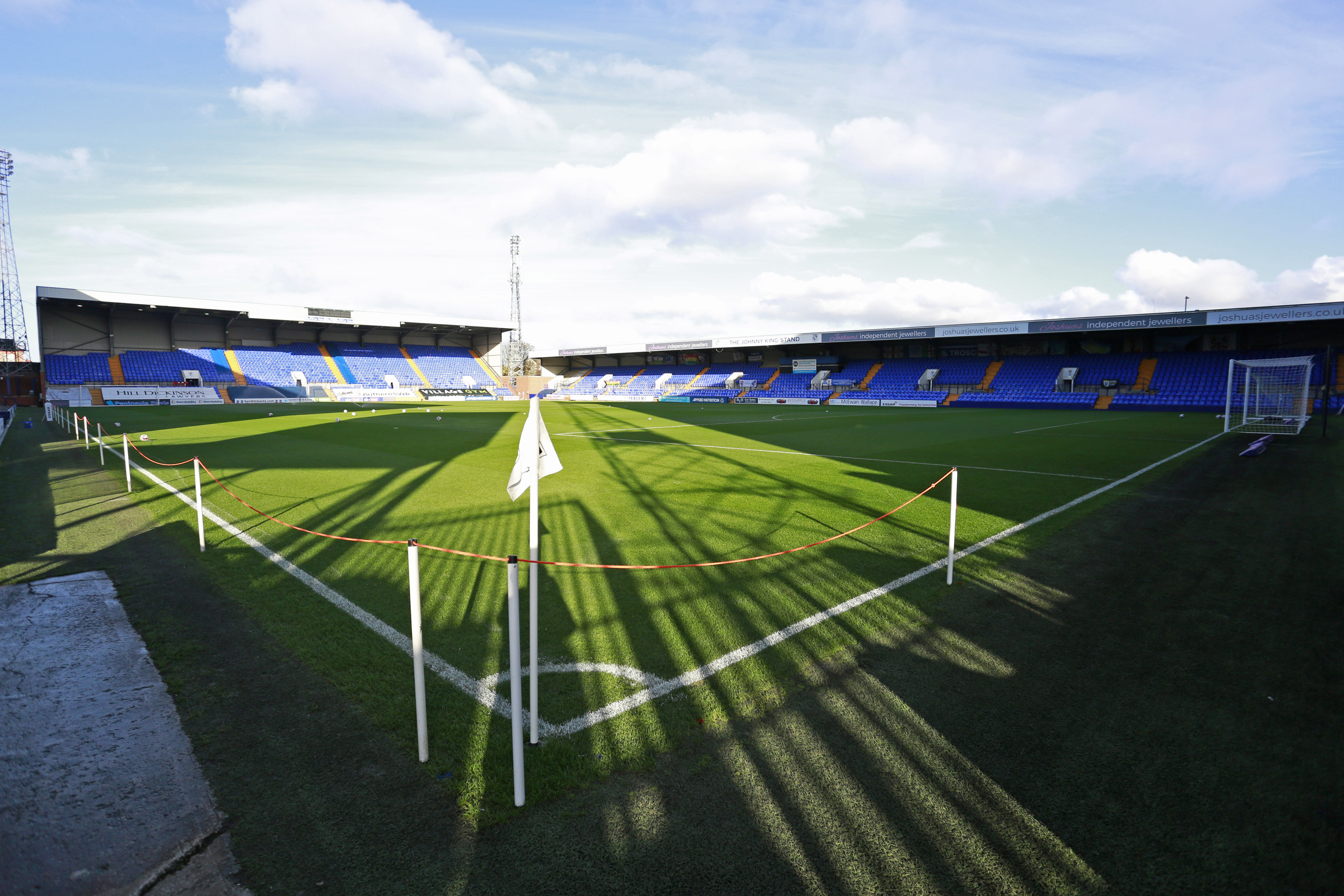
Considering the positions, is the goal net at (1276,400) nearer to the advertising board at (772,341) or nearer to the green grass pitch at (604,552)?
the green grass pitch at (604,552)

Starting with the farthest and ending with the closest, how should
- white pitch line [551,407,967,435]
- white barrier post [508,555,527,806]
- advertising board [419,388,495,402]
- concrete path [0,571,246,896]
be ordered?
1. advertising board [419,388,495,402]
2. white pitch line [551,407,967,435]
3. white barrier post [508,555,527,806]
4. concrete path [0,571,246,896]

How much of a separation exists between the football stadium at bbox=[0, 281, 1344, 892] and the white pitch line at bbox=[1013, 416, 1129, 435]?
5429 millimetres

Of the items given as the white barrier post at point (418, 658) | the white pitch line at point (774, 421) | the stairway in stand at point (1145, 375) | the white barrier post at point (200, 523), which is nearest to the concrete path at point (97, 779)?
the white barrier post at point (418, 658)

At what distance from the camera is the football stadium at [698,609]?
3.06 metres

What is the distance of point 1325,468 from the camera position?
13547 mm

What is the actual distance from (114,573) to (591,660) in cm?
566

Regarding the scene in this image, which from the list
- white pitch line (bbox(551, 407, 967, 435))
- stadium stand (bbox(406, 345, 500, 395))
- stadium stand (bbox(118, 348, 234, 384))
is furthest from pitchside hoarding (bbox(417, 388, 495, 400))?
white pitch line (bbox(551, 407, 967, 435))

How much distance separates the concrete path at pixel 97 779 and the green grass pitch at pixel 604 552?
3.01ft

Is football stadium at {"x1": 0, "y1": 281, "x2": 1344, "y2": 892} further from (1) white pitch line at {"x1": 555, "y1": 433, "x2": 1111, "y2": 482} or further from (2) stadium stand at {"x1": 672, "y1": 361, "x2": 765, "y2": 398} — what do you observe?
(2) stadium stand at {"x1": 672, "y1": 361, "x2": 765, "y2": 398}

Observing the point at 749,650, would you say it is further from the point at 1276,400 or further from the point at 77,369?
the point at 77,369

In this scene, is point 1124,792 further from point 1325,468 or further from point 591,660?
point 1325,468

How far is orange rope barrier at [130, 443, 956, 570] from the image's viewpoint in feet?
16.6

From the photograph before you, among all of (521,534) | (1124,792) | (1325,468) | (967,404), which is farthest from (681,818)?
(967,404)

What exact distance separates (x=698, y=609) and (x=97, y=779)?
3.96 m
